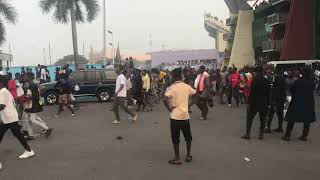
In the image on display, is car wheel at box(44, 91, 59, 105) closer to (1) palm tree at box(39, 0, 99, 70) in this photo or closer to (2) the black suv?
(2) the black suv

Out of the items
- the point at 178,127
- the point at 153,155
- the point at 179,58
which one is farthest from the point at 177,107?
the point at 179,58

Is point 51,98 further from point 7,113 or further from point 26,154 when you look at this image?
point 7,113

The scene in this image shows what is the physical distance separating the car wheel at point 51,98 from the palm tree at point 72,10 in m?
17.2

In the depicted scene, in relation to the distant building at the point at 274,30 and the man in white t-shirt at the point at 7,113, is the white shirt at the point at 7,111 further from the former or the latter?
the distant building at the point at 274,30

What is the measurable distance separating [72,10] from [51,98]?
18012 mm

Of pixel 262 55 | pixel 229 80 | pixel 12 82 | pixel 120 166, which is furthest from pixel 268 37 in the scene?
pixel 120 166

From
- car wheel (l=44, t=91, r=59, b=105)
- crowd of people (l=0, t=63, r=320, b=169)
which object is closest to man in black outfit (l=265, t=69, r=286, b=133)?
crowd of people (l=0, t=63, r=320, b=169)

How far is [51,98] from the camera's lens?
2403 centimetres

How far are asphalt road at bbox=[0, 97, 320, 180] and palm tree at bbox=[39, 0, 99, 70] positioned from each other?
27.4 meters

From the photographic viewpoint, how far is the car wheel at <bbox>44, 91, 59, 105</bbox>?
2389cm

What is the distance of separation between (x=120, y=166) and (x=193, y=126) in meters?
5.61

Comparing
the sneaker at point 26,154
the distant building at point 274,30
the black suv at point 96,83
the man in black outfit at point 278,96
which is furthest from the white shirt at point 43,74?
the distant building at point 274,30

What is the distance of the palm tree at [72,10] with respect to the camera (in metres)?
40.6

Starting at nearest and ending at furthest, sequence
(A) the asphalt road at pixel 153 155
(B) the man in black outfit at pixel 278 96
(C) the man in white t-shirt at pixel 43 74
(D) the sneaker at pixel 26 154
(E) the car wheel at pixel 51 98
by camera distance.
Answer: (A) the asphalt road at pixel 153 155
(D) the sneaker at pixel 26 154
(B) the man in black outfit at pixel 278 96
(E) the car wheel at pixel 51 98
(C) the man in white t-shirt at pixel 43 74
